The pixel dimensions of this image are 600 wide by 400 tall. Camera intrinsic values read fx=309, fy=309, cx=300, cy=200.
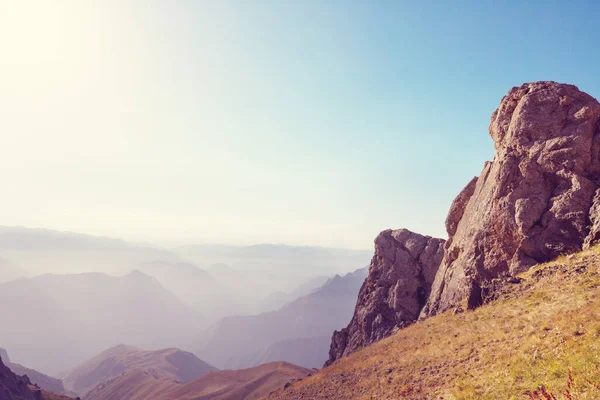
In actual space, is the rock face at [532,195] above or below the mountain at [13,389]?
above

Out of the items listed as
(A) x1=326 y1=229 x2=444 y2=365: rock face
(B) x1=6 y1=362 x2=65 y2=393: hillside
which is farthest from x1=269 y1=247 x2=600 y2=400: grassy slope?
(B) x1=6 y1=362 x2=65 y2=393: hillside

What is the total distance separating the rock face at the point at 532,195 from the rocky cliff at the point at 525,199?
7 centimetres

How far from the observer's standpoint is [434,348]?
22.3 meters

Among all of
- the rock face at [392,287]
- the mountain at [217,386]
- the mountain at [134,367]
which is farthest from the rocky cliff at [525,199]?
the mountain at [134,367]

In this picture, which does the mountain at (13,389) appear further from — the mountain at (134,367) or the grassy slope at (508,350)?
the mountain at (134,367)

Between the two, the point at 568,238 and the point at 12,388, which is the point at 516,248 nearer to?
the point at 568,238

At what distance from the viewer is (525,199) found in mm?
27688

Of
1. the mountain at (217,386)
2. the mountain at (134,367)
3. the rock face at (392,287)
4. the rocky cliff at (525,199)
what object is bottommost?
the mountain at (134,367)

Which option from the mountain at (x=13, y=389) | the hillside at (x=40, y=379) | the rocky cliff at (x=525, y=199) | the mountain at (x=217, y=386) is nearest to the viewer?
the rocky cliff at (x=525, y=199)

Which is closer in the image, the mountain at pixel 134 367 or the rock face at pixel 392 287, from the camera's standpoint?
the rock face at pixel 392 287

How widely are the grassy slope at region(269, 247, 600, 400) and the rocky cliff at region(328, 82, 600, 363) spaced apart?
2969mm

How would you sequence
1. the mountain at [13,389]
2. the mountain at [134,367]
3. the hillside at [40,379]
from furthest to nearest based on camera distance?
the mountain at [134,367] < the hillside at [40,379] < the mountain at [13,389]

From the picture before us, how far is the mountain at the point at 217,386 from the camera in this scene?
64.7m

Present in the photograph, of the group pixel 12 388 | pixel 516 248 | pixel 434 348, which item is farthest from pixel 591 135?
pixel 12 388
